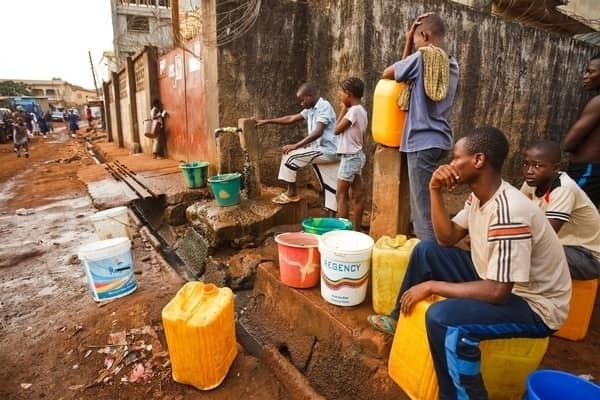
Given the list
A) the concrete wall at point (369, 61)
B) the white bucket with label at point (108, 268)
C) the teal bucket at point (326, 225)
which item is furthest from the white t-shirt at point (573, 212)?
the white bucket with label at point (108, 268)

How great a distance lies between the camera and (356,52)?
15.1 ft

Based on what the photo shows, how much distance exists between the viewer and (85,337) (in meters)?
2.62

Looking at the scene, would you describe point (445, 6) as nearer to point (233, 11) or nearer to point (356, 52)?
point (356, 52)

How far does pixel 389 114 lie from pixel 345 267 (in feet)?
4.18

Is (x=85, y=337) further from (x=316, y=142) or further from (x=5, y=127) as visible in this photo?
(x=5, y=127)

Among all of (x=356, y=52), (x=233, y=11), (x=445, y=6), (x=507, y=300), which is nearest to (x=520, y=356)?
(x=507, y=300)

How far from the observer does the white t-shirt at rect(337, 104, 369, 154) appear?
11.2 feet

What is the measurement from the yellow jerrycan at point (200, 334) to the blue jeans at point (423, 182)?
4.90ft

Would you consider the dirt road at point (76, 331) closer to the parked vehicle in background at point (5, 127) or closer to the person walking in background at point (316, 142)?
the person walking in background at point (316, 142)

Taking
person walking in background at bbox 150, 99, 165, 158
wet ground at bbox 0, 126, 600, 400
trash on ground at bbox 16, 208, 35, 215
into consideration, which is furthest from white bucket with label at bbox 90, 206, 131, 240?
person walking in background at bbox 150, 99, 165, 158

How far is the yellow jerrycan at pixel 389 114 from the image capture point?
269 centimetres

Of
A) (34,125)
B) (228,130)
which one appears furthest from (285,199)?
(34,125)

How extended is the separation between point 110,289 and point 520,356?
3.11 meters

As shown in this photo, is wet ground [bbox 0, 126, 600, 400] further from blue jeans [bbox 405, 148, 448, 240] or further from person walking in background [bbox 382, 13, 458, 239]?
person walking in background [bbox 382, 13, 458, 239]
